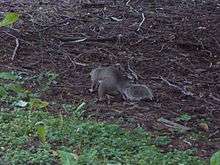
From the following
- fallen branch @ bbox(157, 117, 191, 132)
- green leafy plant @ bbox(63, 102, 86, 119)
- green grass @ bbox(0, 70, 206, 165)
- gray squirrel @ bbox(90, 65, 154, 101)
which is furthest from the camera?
gray squirrel @ bbox(90, 65, 154, 101)

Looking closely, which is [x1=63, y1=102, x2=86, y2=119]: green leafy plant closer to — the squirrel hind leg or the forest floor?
the forest floor

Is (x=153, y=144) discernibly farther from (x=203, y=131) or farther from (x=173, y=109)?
(x=173, y=109)

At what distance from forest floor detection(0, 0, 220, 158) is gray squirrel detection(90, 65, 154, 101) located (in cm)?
9

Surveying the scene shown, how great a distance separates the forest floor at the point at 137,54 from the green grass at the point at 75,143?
0.20 m

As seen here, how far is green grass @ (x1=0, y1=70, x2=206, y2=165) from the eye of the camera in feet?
12.4

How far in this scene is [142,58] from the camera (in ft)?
21.4

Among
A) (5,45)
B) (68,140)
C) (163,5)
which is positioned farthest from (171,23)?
(68,140)

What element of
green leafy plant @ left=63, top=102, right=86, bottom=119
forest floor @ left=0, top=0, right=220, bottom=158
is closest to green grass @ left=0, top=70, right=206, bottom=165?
green leafy plant @ left=63, top=102, right=86, bottom=119

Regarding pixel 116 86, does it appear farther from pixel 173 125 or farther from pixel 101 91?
pixel 173 125

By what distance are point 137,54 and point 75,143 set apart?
2774 millimetres

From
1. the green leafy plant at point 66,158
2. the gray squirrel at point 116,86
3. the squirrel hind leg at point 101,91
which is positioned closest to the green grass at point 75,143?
the squirrel hind leg at point 101,91

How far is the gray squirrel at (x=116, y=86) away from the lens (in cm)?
511

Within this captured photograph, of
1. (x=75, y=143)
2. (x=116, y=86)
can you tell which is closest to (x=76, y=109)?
(x=116, y=86)

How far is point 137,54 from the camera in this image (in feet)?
21.9
